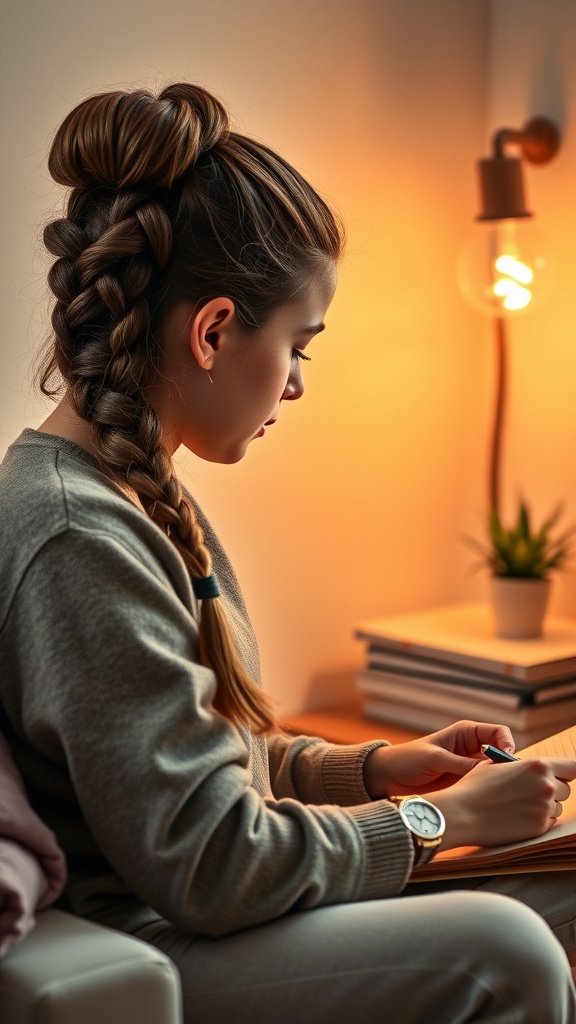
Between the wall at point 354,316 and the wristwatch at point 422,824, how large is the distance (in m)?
0.75

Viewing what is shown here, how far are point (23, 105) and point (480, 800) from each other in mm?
965

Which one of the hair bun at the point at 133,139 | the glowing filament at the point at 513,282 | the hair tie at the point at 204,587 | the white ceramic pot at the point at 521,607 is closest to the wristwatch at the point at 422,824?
the hair tie at the point at 204,587

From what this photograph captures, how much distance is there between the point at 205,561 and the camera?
104 cm

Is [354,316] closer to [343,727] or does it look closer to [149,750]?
[343,727]

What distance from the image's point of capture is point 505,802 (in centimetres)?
105

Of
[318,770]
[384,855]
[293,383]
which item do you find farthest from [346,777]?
[293,383]

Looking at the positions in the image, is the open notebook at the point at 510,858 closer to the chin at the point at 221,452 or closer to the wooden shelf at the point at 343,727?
the chin at the point at 221,452

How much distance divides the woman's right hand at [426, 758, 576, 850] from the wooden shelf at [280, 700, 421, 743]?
2.28ft

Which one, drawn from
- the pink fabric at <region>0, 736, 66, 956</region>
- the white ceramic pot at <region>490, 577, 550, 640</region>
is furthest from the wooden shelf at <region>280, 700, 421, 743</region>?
the pink fabric at <region>0, 736, 66, 956</region>

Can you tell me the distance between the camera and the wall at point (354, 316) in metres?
1.68

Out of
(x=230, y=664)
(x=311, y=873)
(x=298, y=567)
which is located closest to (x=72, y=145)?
(x=230, y=664)

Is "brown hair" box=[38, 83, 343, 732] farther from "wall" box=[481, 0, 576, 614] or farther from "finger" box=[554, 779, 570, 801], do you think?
"wall" box=[481, 0, 576, 614]

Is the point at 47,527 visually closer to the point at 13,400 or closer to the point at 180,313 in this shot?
the point at 180,313

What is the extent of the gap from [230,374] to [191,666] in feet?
0.96
